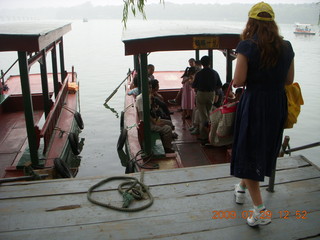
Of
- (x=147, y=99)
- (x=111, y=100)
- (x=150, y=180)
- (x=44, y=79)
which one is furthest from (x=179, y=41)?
(x=111, y=100)

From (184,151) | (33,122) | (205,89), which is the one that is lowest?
(184,151)

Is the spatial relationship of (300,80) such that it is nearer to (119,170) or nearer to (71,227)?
(119,170)

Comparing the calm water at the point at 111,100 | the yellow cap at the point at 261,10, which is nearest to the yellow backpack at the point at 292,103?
the yellow cap at the point at 261,10

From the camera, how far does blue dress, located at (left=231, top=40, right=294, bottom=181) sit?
217 centimetres

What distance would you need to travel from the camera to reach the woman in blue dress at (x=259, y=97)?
2.12 meters

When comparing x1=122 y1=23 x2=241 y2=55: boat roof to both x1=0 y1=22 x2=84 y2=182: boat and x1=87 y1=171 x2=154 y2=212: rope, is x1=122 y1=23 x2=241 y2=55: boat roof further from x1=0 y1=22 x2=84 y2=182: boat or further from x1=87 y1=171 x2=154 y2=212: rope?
x1=87 y1=171 x2=154 y2=212: rope

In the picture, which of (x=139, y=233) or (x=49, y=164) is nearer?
(x=139, y=233)

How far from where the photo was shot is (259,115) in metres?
2.26

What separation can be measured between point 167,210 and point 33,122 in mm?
2745

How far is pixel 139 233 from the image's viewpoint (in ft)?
7.91

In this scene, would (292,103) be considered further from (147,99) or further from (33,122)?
(33,122)

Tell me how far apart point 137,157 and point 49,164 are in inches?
54.8

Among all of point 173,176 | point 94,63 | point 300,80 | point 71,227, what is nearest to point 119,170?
point 173,176
